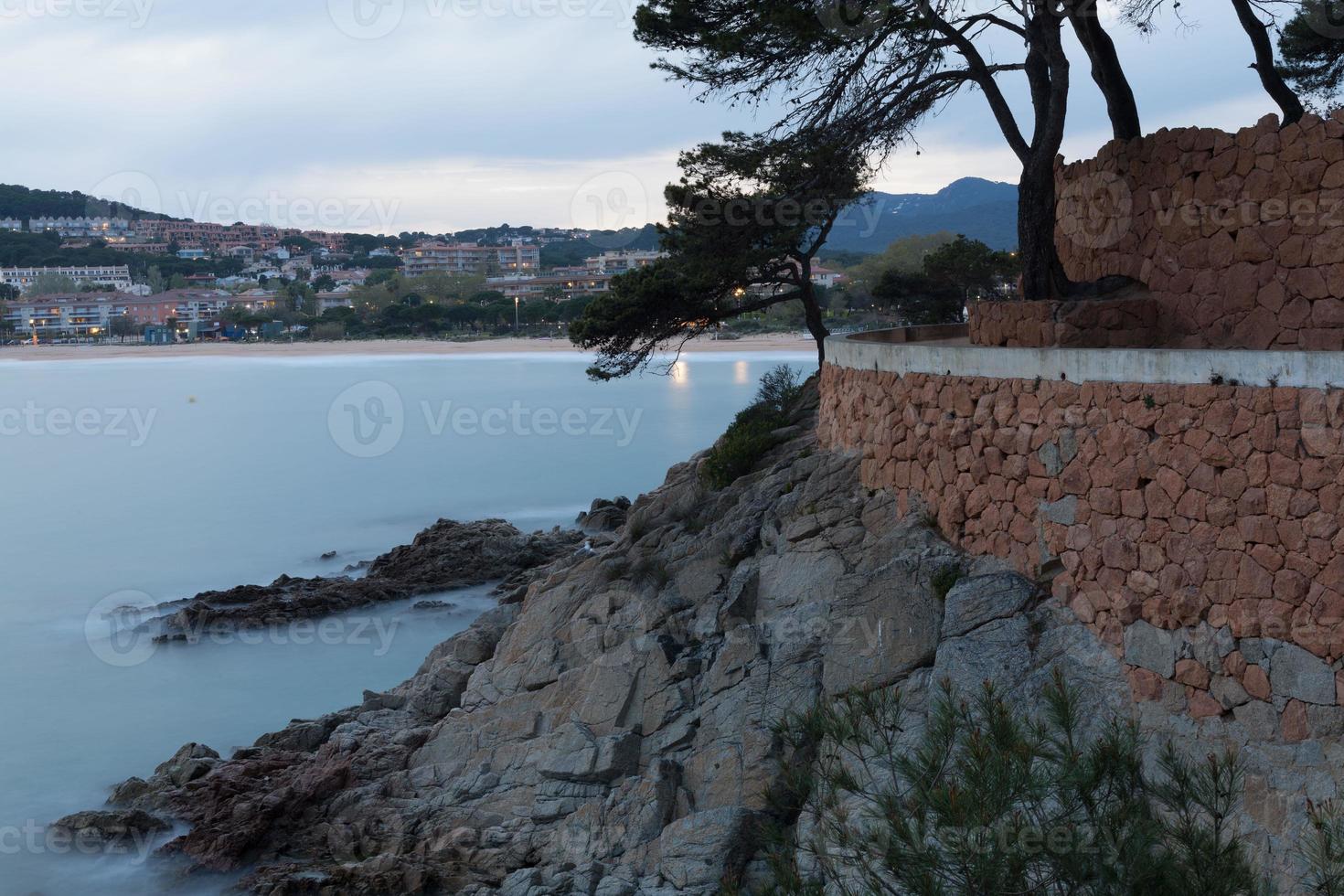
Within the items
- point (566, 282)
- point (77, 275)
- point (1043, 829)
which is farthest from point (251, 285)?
point (1043, 829)

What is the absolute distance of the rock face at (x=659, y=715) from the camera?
342 inches

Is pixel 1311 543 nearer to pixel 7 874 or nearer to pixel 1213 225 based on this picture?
pixel 1213 225

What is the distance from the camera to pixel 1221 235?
975cm

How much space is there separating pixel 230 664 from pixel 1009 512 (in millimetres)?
13316

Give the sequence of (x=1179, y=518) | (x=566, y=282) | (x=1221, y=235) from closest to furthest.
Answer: (x=1179, y=518)
(x=1221, y=235)
(x=566, y=282)

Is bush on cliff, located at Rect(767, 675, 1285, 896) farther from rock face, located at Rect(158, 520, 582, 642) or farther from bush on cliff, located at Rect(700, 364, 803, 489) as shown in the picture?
rock face, located at Rect(158, 520, 582, 642)

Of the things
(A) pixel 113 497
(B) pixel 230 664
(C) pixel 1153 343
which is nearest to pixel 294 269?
(A) pixel 113 497

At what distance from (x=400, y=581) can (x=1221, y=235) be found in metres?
15.8

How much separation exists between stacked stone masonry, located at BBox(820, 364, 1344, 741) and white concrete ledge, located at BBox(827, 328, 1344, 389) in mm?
74

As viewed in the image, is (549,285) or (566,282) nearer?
(549,285)

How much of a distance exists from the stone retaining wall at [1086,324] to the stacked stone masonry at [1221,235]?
0.05 feet

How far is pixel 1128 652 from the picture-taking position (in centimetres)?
818

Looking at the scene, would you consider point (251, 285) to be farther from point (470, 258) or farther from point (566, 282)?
point (566, 282)

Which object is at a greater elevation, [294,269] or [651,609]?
[294,269]
